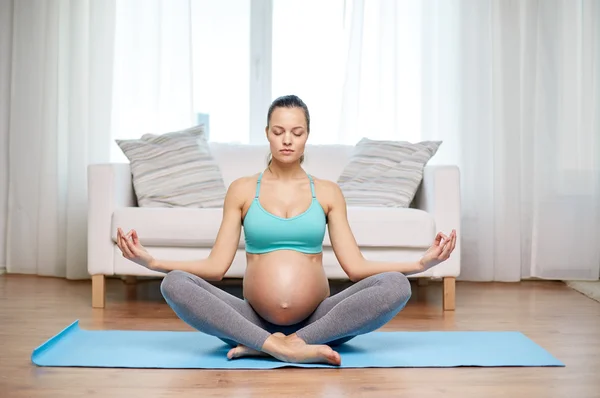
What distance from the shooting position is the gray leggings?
2.25 metres

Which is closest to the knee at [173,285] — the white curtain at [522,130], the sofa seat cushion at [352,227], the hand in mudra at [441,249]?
the hand in mudra at [441,249]

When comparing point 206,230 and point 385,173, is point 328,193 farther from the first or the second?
point 385,173

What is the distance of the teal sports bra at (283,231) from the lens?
236 cm

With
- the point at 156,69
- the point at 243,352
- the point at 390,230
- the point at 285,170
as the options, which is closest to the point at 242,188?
the point at 285,170

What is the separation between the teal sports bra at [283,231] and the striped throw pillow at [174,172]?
1.41m

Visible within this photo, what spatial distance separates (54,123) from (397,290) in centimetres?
300

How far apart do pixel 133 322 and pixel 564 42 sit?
2941mm

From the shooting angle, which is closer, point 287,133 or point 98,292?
point 287,133

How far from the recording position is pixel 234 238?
95.2 inches

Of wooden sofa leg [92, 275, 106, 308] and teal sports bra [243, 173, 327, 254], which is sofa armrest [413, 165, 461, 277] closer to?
teal sports bra [243, 173, 327, 254]

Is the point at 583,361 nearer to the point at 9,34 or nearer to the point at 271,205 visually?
the point at 271,205

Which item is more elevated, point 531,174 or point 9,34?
point 9,34

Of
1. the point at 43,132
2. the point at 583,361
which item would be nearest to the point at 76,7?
the point at 43,132

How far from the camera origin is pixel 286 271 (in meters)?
2.32
